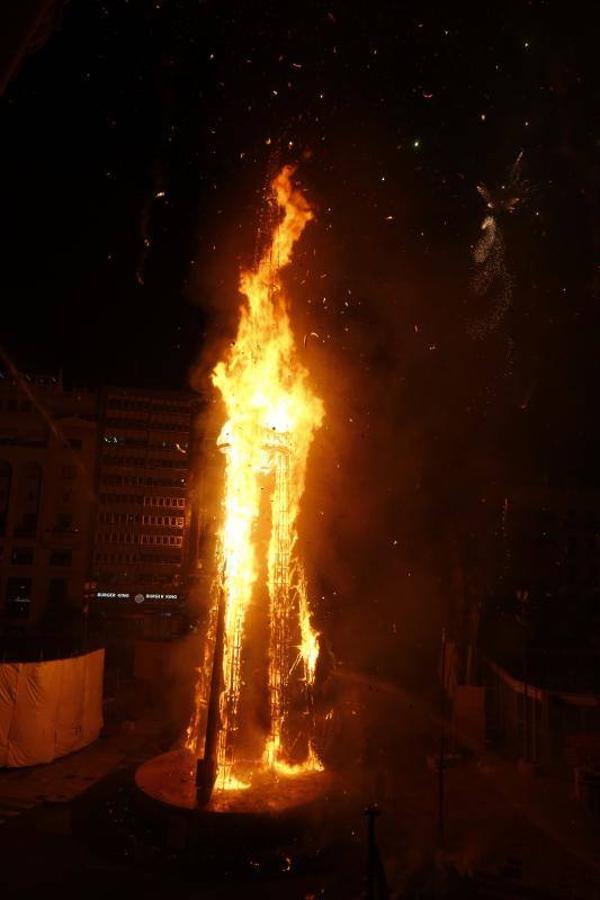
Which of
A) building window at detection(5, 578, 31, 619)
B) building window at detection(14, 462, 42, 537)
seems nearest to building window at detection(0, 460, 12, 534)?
building window at detection(14, 462, 42, 537)

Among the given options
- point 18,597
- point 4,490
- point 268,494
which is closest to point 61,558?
point 18,597

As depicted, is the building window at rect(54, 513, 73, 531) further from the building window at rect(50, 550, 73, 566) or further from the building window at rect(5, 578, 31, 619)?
the building window at rect(5, 578, 31, 619)

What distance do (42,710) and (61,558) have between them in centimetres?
2702

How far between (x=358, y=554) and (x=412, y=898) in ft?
48.8

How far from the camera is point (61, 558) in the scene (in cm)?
3781

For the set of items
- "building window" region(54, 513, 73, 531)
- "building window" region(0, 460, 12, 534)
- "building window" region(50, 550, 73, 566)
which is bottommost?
"building window" region(50, 550, 73, 566)

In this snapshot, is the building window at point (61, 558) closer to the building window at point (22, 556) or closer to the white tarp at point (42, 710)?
the building window at point (22, 556)

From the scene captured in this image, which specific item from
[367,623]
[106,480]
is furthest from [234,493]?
[106,480]

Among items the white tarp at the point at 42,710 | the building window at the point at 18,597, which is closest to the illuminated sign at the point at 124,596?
the building window at the point at 18,597

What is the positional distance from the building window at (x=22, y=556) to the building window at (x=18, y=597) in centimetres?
94

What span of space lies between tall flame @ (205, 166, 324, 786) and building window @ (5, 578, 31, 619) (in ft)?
93.6

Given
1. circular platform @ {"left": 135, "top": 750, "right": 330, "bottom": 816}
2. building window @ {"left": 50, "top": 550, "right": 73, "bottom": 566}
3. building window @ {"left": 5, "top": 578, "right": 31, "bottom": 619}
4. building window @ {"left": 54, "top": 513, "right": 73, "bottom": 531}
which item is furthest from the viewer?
building window @ {"left": 54, "top": 513, "right": 73, "bottom": 531}

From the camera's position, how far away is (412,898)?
686cm

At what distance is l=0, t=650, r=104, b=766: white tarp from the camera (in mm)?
12094
